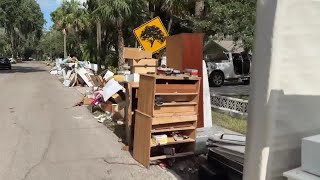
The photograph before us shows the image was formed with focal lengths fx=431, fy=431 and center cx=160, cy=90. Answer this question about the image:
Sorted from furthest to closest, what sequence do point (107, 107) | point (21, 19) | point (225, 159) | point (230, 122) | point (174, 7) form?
point (21, 19)
point (174, 7)
point (107, 107)
point (230, 122)
point (225, 159)

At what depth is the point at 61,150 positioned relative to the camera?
26.1ft

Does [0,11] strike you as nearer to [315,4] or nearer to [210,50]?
[210,50]

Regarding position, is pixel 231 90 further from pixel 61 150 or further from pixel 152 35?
pixel 61 150

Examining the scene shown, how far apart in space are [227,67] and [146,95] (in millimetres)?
15158

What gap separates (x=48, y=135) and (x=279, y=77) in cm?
671

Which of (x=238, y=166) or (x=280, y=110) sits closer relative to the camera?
(x=280, y=110)

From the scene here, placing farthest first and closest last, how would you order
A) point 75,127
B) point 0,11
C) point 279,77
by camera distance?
point 0,11
point 75,127
point 279,77

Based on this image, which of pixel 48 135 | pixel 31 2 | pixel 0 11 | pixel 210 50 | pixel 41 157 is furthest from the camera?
pixel 31 2

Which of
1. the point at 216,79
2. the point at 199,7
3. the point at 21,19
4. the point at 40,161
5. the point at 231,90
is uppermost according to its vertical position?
the point at 21,19

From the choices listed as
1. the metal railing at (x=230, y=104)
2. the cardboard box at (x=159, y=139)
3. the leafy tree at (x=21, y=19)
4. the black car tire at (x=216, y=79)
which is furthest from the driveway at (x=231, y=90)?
the leafy tree at (x=21, y=19)

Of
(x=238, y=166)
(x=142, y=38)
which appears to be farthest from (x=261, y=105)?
(x=142, y=38)

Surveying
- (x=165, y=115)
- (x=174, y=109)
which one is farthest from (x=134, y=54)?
(x=165, y=115)

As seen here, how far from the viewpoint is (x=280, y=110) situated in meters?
3.78

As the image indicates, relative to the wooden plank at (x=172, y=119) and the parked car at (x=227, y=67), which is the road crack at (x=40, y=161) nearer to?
the wooden plank at (x=172, y=119)
